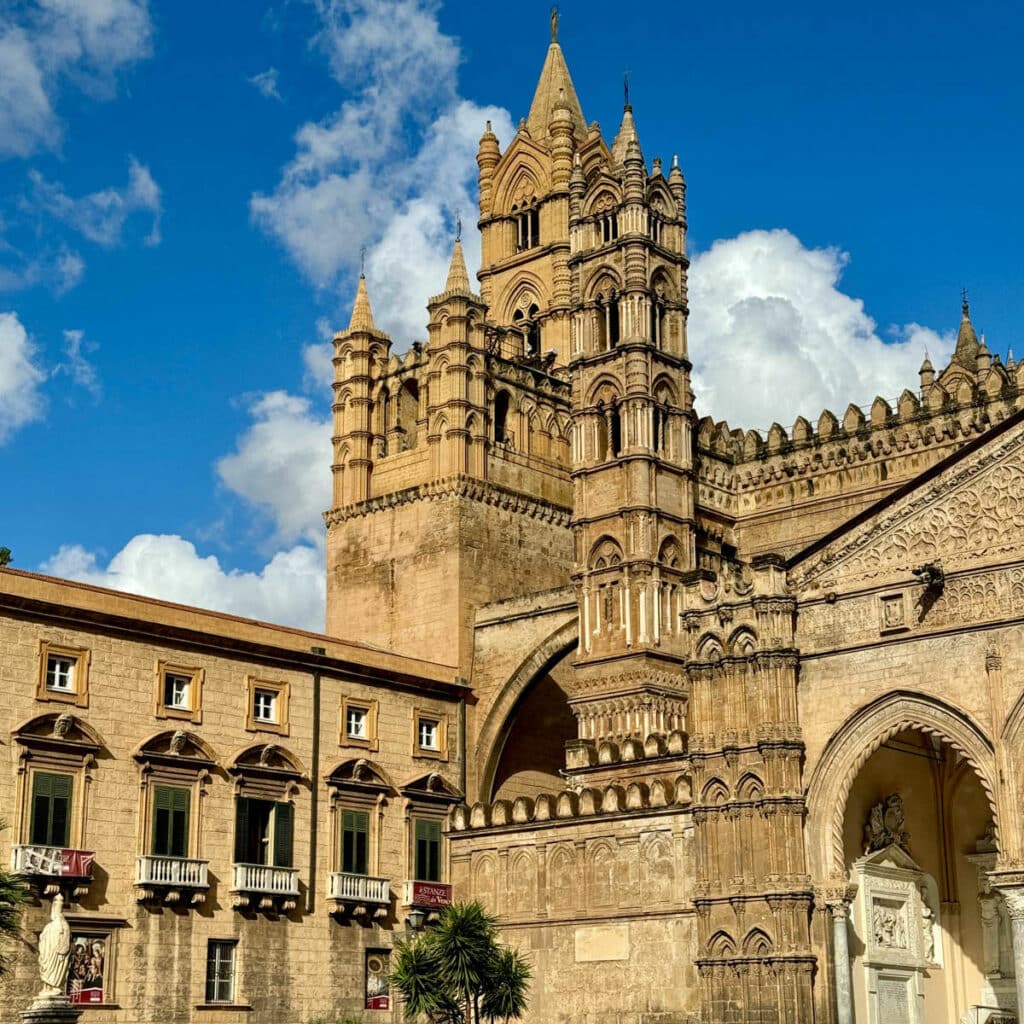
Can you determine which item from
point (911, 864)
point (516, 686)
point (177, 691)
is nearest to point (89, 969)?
point (177, 691)

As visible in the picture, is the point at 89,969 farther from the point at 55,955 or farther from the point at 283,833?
the point at 55,955

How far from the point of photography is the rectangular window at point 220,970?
38.6 metres

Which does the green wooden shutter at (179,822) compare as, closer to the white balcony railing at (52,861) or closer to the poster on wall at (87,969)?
→ the white balcony railing at (52,861)

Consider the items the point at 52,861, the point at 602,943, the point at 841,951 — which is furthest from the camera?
the point at 602,943

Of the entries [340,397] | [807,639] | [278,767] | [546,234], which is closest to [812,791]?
[807,639]

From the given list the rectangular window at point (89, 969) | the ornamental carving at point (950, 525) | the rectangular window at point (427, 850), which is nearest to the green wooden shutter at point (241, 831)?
the rectangular window at point (89, 969)

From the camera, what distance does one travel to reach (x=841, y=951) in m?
33.2

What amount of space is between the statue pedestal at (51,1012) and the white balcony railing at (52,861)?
6.93m

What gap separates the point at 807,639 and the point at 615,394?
554 inches

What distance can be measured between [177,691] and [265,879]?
5.06 metres

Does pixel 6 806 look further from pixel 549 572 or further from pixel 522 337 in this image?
pixel 522 337

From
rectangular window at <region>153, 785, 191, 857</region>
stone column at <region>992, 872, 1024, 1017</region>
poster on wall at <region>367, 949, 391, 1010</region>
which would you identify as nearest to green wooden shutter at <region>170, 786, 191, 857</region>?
rectangular window at <region>153, 785, 191, 857</region>

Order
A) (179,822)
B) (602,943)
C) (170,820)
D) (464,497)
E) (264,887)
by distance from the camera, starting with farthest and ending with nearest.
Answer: (464,497), (264,887), (179,822), (170,820), (602,943)

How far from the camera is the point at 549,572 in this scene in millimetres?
55000
